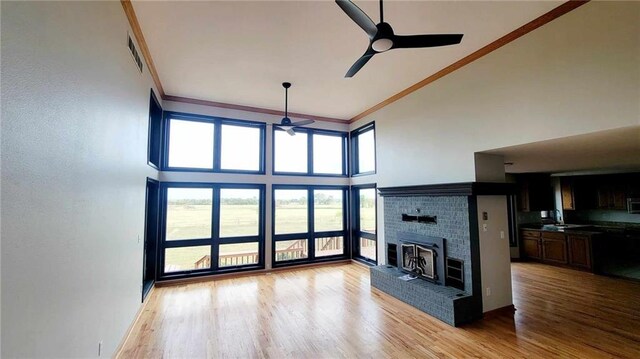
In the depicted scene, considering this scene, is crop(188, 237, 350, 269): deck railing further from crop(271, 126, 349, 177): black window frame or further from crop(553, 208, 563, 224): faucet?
crop(553, 208, 563, 224): faucet

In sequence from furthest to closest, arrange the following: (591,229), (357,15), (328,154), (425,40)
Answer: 1. (328,154)
2. (591,229)
3. (425,40)
4. (357,15)

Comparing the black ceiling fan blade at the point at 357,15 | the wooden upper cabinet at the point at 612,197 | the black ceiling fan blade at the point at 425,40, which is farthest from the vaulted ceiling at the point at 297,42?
the wooden upper cabinet at the point at 612,197

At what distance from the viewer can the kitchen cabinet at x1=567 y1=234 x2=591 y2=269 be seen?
227 inches

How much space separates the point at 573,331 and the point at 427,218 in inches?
85.9

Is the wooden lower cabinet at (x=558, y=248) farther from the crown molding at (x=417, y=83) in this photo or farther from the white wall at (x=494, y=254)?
the crown molding at (x=417, y=83)

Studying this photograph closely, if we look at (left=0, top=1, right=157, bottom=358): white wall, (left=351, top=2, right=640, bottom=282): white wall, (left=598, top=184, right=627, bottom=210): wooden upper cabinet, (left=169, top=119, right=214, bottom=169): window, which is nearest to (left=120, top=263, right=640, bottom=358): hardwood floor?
(left=0, top=1, right=157, bottom=358): white wall

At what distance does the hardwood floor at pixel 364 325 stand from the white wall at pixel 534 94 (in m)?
2.15

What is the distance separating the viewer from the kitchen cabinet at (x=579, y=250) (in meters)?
5.77

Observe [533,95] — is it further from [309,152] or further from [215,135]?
[215,135]

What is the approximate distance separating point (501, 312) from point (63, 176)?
5265mm

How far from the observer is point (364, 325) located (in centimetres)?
361

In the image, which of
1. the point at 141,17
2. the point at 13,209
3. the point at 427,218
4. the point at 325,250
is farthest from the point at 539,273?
the point at 141,17

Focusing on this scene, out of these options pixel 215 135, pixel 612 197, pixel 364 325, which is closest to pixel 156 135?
pixel 215 135

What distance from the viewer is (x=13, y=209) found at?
4.26ft
